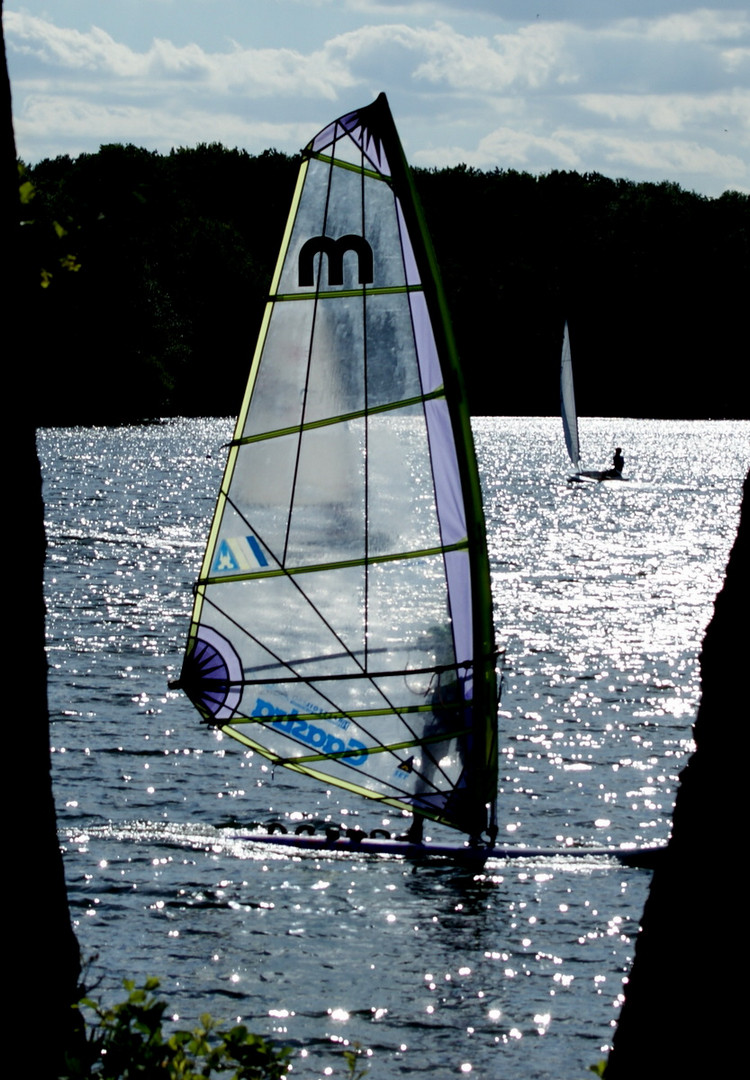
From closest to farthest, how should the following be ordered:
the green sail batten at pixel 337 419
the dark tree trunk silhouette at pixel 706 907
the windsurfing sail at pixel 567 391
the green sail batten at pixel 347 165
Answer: the dark tree trunk silhouette at pixel 706 907 → the green sail batten at pixel 347 165 → the green sail batten at pixel 337 419 → the windsurfing sail at pixel 567 391

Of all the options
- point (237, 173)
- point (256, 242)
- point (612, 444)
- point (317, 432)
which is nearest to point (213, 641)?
point (317, 432)

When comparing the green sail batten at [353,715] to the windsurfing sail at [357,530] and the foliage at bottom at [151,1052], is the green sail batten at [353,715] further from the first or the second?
the foliage at bottom at [151,1052]

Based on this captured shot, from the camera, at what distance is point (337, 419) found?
16.2 m

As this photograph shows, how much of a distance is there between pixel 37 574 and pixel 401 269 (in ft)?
34.0

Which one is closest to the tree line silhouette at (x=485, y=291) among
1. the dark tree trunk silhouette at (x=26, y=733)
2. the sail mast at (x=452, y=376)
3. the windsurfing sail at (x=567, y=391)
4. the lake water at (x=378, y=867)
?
the windsurfing sail at (x=567, y=391)

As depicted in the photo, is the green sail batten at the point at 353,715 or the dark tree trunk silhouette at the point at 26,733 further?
the green sail batten at the point at 353,715

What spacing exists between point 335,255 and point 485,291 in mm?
165446

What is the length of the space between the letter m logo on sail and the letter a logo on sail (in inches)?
113

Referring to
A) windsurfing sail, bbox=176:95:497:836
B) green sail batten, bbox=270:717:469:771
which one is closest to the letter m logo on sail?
windsurfing sail, bbox=176:95:497:836

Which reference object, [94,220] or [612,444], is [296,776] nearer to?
[94,220]

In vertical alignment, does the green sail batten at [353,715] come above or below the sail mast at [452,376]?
below

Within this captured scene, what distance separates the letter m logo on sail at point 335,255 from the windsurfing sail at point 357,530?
2 centimetres

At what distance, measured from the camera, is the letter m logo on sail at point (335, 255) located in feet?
52.0

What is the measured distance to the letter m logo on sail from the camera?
15836 mm
